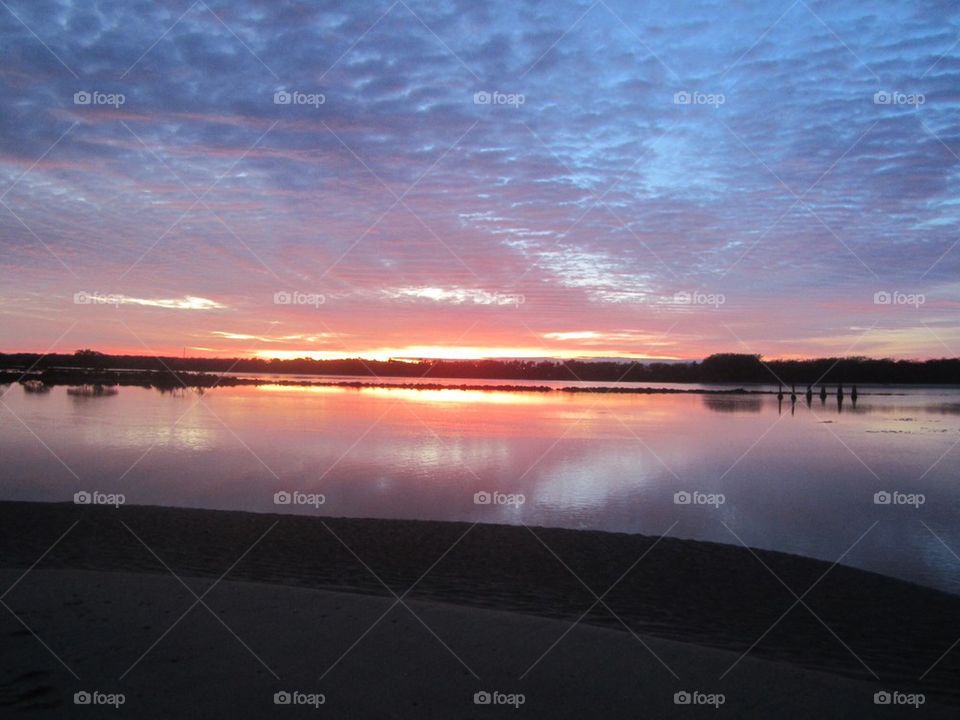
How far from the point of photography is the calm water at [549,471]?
1106 cm

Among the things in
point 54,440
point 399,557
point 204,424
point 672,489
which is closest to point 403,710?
point 399,557

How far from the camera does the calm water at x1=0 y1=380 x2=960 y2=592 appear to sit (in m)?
11.1

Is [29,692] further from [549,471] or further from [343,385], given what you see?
[343,385]

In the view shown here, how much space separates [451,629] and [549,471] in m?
10.9

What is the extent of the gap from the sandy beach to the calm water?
2.24 m

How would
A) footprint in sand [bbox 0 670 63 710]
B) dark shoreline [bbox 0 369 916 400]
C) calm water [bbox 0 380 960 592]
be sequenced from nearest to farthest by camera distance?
footprint in sand [bbox 0 670 63 710]
calm water [bbox 0 380 960 592]
dark shoreline [bbox 0 369 916 400]

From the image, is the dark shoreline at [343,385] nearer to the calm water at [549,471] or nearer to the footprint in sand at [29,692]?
the calm water at [549,471]

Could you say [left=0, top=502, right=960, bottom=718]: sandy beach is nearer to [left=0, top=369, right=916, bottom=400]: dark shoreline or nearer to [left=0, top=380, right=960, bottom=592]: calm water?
[left=0, top=380, right=960, bottom=592]: calm water

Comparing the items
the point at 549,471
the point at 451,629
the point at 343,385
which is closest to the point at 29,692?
the point at 451,629

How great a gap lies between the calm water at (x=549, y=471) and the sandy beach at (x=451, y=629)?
2239 millimetres

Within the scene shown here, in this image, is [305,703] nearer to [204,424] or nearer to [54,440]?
[54,440]

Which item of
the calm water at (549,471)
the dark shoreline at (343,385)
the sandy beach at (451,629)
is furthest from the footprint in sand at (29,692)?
the dark shoreline at (343,385)

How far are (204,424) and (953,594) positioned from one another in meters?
→ 23.8

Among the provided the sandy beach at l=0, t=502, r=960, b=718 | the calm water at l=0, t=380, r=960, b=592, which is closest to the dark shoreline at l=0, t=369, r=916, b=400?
the calm water at l=0, t=380, r=960, b=592
